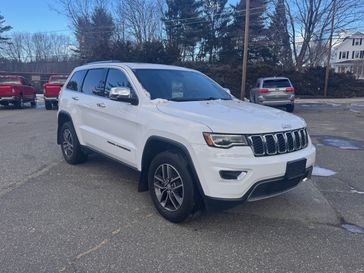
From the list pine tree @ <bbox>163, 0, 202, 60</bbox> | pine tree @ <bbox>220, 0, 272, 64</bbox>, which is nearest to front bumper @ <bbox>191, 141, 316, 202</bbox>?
pine tree @ <bbox>220, 0, 272, 64</bbox>

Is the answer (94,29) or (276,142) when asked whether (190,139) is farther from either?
(94,29)

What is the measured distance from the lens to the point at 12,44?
55.5 meters

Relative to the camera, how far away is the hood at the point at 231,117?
10.7 ft

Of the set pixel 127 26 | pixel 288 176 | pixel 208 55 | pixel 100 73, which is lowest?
pixel 288 176

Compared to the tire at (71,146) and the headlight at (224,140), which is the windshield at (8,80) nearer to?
the tire at (71,146)

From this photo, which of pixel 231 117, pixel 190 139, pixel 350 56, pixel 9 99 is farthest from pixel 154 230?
pixel 350 56

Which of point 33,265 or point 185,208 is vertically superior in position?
point 185,208

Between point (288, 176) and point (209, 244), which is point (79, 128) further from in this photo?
point (288, 176)

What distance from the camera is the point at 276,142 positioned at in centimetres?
339

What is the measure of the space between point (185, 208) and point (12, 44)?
61.8 metres

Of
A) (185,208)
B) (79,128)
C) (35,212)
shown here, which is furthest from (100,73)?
(185,208)

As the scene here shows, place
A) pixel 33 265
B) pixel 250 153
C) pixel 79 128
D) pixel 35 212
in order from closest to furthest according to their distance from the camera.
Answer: pixel 33 265 < pixel 250 153 < pixel 35 212 < pixel 79 128

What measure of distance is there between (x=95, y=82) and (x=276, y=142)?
10.7 feet

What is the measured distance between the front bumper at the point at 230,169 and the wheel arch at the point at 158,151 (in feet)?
0.35
